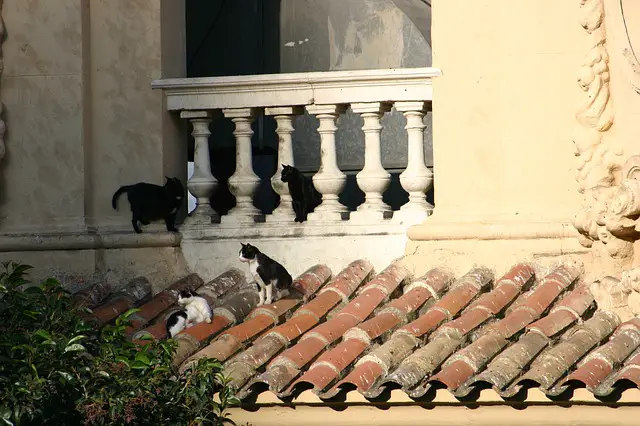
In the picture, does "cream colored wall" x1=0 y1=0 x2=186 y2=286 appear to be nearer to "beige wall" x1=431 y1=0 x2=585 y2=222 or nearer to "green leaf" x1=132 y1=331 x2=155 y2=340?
"green leaf" x1=132 y1=331 x2=155 y2=340

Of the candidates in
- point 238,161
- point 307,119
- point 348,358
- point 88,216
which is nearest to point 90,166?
point 88,216

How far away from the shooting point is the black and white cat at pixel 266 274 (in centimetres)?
802

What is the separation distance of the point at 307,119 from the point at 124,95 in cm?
144

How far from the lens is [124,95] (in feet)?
29.1

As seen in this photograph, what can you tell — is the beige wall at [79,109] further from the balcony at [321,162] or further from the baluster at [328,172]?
the baluster at [328,172]

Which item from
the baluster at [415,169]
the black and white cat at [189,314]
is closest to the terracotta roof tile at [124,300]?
the black and white cat at [189,314]

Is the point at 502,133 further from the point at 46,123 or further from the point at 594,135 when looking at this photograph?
the point at 46,123

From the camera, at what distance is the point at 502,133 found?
816cm

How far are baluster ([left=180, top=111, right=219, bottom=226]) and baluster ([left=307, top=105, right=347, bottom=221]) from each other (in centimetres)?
69

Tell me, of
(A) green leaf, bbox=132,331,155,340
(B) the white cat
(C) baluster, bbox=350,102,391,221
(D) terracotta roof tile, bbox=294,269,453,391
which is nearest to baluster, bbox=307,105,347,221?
(C) baluster, bbox=350,102,391,221

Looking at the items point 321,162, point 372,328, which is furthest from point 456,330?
point 321,162

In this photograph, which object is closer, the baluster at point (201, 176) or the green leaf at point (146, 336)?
the green leaf at point (146, 336)

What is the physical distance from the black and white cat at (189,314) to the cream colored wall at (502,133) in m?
1.26

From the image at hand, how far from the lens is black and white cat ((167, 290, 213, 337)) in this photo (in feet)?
25.7
